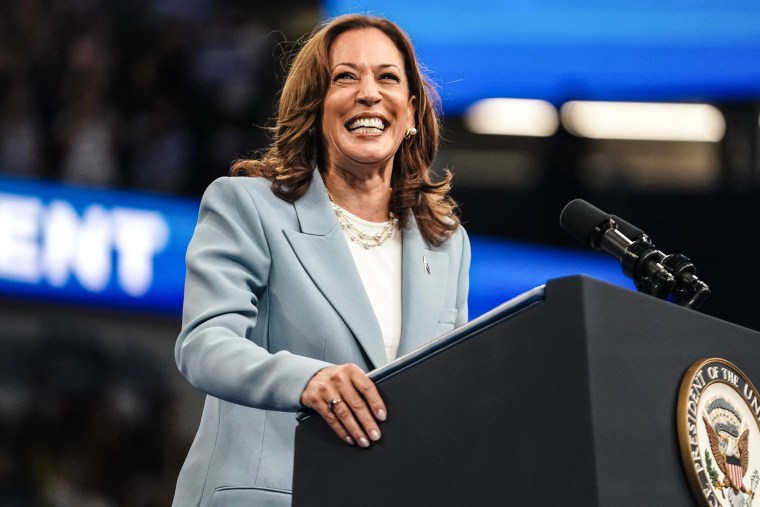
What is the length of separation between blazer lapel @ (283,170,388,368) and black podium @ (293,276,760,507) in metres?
0.36

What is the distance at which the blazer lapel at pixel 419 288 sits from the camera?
171cm

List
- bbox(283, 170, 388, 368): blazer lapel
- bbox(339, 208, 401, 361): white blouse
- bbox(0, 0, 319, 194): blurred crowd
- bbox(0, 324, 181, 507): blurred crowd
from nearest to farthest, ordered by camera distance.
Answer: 1. bbox(283, 170, 388, 368): blazer lapel
2. bbox(339, 208, 401, 361): white blouse
3. bbox(0, 324, 181, 507): blurred crowd
4. bbox(0, 0, 319, 194): blurred crowd

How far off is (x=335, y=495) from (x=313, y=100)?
857 millimetres

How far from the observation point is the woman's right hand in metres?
1.23

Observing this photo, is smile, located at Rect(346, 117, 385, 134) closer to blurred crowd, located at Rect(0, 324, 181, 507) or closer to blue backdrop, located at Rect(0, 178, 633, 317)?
blue backdrop, located at Rect(0, 178, 633, 317)

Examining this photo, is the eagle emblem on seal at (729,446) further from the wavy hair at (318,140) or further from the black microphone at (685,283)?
the wavy hair at (318,140)

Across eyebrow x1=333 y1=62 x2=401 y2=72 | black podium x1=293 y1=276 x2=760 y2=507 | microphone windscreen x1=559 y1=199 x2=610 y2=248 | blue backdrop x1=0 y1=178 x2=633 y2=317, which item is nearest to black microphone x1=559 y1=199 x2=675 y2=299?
microphone windscreen x1=559 y1=199 x2=610 y2=248

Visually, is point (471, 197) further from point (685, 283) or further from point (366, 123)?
point (685, 283)

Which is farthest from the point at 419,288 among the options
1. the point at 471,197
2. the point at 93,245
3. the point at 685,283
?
the point at 93,245

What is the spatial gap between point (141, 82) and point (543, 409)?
13.9ft

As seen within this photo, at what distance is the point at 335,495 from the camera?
1261 millimetres

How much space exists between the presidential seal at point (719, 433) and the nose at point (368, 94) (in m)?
0.82

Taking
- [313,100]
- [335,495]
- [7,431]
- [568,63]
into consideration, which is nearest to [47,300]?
[7,431]

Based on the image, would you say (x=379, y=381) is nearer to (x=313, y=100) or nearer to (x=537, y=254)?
(x=313, y=100)
